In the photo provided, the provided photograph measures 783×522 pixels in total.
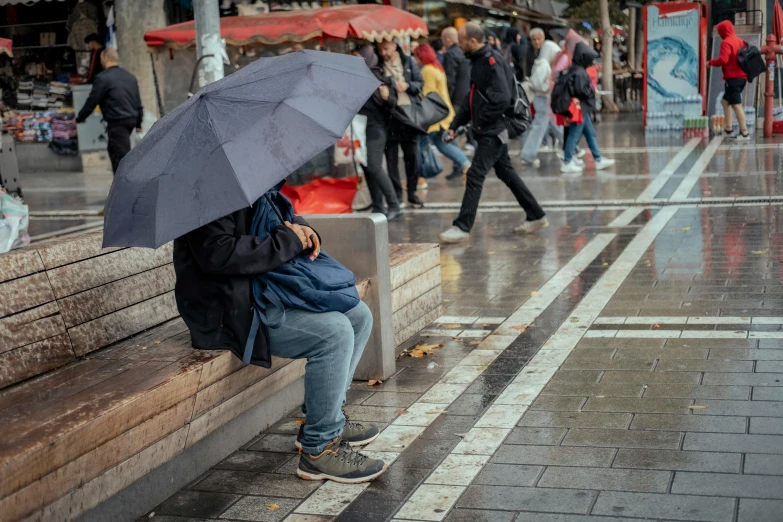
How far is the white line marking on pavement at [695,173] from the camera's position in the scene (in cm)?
1161

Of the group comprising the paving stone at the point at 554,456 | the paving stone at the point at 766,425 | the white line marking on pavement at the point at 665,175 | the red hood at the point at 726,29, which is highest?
the red hood at the point at 726,29

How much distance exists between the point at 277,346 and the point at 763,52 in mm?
15469

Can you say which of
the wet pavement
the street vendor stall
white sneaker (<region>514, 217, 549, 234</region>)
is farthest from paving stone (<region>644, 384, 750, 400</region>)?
the street vendor stall

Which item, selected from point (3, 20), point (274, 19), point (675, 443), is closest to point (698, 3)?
point (274, 19)

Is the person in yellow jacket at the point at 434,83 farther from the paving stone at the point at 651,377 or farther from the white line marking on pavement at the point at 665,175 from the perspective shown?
the paving stone at the point at 651,377

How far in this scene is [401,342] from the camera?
6.10 meters

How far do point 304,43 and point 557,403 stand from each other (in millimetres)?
8464

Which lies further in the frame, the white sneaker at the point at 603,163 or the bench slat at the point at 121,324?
the white sneaker at the point at 603,163

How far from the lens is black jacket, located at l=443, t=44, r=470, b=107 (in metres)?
14.5

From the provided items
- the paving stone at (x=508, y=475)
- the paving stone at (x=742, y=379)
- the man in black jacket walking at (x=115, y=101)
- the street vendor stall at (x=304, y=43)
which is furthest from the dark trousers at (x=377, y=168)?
the paving stone at (x=508, y=475)

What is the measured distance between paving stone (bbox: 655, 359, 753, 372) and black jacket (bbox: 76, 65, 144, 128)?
8.94 metres

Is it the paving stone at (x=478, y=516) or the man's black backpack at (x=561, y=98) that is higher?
the man's black backpack at (x=561, y=98)

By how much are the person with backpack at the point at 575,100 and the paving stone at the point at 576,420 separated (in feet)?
32.6

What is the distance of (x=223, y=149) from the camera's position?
3779 millimetres
